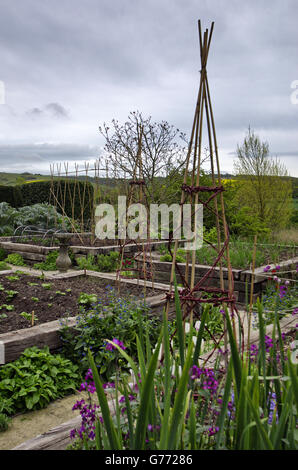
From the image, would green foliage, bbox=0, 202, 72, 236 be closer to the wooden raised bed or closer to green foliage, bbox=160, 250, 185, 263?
green foliage, bbox=160, 250, 185, 263

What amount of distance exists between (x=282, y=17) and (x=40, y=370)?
13.2 ft

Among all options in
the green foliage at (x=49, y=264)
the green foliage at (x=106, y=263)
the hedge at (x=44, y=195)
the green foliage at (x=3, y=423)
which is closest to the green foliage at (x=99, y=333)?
the green foliage at (x=3, y=423)

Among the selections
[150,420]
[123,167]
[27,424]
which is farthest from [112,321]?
[123,167]

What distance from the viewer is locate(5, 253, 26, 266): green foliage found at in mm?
6949

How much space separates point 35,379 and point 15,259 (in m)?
5.04

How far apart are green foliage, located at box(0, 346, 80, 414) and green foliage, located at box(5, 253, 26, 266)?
15.1ft

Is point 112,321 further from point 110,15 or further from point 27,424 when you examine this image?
point 110,15

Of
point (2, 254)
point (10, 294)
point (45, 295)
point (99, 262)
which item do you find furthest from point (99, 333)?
point (2, 254)

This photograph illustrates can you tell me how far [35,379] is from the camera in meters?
2.39

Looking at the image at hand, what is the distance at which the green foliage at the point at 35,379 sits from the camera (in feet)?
7.55

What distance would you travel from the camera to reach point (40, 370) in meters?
2.48

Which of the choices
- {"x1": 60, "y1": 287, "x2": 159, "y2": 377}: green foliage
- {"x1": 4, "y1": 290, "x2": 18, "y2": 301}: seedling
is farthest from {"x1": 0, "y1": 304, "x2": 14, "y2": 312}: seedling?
{"x1": 60, "y1": 287, "x2": 159, "y2": 377}: green foliage

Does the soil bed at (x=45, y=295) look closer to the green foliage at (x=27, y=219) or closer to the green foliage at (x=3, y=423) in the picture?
the green foliage at (x=3, y=423)

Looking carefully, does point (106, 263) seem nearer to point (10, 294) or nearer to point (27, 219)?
point (10, 294)
